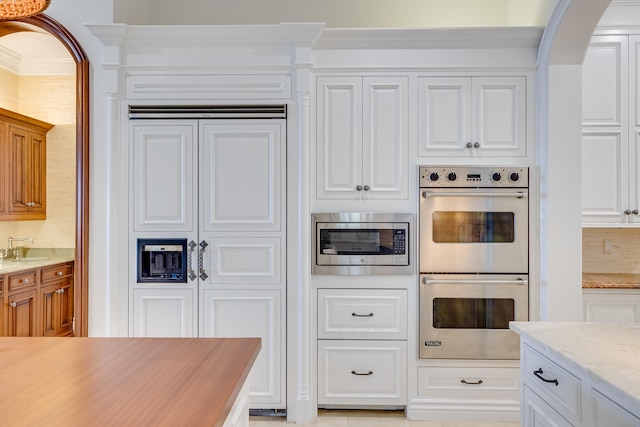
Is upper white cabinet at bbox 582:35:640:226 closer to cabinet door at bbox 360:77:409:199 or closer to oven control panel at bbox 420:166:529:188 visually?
oven control panel at bbox 420:166:529:188

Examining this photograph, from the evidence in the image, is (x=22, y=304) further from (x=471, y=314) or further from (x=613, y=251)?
(x=613, y=251)

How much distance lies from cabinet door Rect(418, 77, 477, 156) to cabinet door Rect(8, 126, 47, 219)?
3.60 metres

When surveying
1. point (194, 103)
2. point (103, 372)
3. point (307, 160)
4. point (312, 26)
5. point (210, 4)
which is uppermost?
point (210, 4)

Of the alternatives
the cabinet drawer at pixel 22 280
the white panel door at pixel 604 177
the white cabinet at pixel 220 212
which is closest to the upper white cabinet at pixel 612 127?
the white panel door at pixel 604 177

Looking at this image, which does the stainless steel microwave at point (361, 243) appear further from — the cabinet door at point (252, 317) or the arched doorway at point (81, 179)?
the arched doorway at point (81, 179)

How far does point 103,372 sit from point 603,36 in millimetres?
3397

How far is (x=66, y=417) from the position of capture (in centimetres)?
93

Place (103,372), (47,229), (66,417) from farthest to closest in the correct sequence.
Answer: (47,229) → (103,372) → (66,417)

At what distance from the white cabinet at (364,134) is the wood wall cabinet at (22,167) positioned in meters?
2.92

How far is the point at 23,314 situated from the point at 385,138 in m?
3.26

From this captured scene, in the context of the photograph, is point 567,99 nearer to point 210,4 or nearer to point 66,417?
point 210,4

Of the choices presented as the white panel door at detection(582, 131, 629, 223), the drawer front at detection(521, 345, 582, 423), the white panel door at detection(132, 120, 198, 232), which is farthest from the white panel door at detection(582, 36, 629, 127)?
the white panel door at detection(132, 120, 198, 232)

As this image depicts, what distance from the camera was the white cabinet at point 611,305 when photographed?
2770 mm

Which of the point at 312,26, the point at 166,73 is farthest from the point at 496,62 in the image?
the point at 166,73
